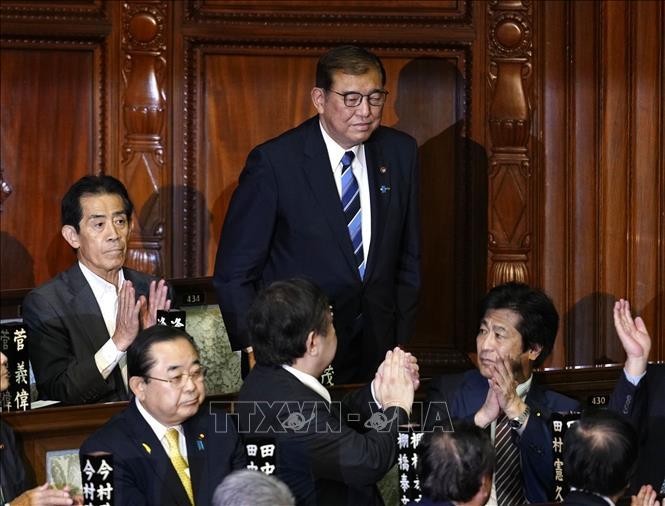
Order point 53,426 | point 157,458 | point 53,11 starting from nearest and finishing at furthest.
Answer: point 157,458 → point 53,426 → point 53,11

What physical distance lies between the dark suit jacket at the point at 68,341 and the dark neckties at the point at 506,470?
104cm

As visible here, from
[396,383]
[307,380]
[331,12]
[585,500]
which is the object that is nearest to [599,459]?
[585,500]

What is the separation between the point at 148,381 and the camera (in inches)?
107

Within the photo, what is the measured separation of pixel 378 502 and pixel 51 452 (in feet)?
2.37

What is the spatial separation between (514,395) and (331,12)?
2.00 m

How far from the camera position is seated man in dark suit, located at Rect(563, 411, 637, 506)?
2422mm

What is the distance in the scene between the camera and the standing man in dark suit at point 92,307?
3.27 meters

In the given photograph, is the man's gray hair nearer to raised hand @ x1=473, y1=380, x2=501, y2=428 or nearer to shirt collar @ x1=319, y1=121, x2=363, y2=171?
raised hand @ x1=473, y1=380, x2=501, y2=428

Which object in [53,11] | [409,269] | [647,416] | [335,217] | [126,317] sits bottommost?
[647,416]

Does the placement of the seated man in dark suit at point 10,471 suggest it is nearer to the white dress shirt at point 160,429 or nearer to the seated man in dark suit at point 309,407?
the white dress shirt at point 160,429

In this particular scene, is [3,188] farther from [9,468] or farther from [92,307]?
[9,468]

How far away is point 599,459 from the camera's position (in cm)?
243

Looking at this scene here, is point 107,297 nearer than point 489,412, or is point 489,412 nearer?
point 489,412

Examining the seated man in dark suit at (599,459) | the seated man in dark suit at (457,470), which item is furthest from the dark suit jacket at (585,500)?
the seated man in dark suit at (457,470)
